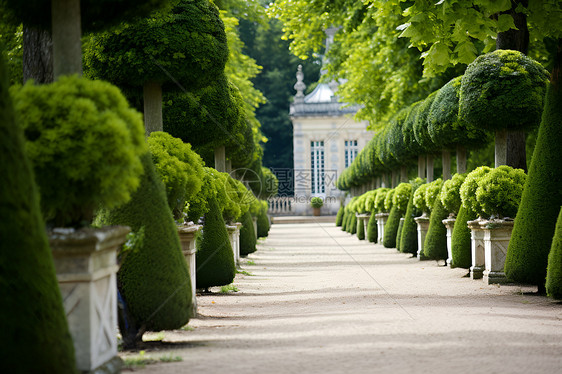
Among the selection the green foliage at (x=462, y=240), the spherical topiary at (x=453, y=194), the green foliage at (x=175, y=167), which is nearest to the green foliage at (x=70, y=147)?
the green foliage at (x=175, y=167)

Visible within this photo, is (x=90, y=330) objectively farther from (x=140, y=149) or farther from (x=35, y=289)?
(x=140, y=149)

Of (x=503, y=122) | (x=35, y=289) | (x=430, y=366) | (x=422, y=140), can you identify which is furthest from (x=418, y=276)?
(x=35, y=289)

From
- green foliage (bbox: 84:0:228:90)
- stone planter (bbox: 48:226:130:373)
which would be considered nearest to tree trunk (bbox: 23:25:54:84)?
green foliage (bbox: 84:0:228:90)

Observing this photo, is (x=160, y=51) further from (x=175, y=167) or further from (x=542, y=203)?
(x=542, y=203)

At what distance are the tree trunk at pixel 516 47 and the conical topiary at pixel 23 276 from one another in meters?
9.49

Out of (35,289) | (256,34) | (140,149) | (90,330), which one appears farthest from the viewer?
(256,34)

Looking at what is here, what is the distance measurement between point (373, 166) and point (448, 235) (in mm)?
14029

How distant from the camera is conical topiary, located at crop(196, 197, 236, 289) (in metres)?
10.4

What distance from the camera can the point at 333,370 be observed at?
189 inches

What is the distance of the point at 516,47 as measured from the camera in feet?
40.5

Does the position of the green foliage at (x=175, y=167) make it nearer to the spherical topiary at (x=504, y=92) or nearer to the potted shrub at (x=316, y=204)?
the spherical topiary at (x=504, y=92)

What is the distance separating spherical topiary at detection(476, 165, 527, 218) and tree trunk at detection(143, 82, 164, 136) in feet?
16.4

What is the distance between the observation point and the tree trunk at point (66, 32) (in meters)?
5.09

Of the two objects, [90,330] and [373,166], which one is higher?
[373,166]
